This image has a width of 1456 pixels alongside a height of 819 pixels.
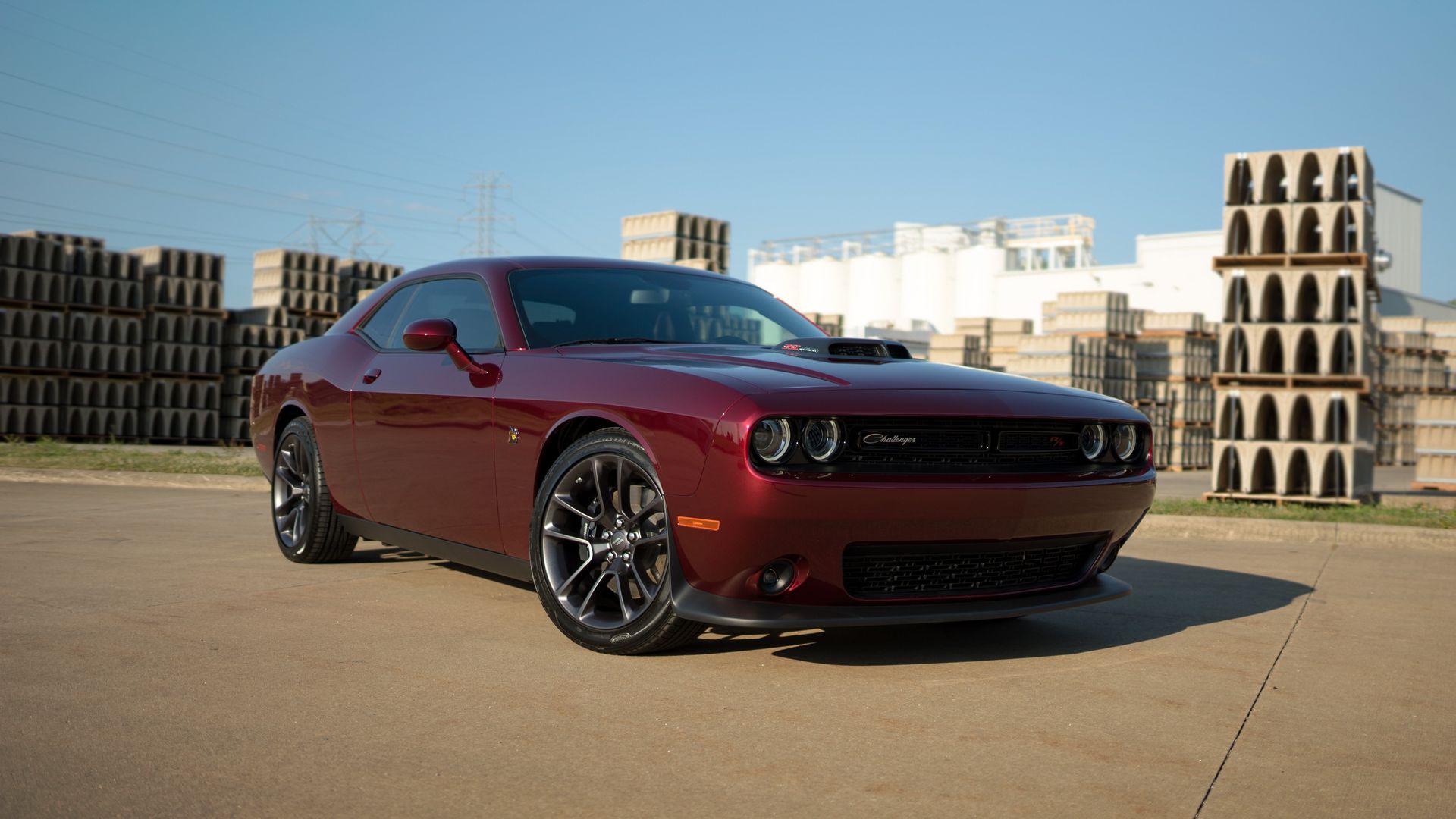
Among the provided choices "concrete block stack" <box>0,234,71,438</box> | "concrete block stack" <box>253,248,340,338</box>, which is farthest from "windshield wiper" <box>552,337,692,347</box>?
"concrete block stack" <box>253,248,340,338</box>

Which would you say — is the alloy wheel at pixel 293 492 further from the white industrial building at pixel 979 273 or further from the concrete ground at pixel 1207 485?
the white industrial building at pixel 979 273

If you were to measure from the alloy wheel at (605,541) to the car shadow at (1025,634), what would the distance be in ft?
0.93

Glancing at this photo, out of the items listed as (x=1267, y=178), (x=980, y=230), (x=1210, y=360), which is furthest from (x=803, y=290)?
(x=1267, y=178)

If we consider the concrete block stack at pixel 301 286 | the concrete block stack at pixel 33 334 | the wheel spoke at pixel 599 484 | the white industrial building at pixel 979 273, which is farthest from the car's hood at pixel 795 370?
the white industrial building at pixel 979 273

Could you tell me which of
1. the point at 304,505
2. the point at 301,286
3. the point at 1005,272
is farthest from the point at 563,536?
the point at 1005,272

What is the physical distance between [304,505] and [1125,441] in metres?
3.61

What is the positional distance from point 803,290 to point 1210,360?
A: 46326 millimetres

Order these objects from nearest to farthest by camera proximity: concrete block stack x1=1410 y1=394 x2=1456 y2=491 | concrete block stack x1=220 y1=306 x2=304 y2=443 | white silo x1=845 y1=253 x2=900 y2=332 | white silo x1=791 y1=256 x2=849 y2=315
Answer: concrete block stack x1=1410 y1=394 x2=1456 y2=491, concrete block stack x1=220 y1=306 x2=304 y2=443, white silo x1=845 y1=253 x2=900 y2=332, white silo x1=791 y1=256 x2=849 y2=315

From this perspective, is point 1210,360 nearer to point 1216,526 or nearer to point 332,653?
point 1216,526

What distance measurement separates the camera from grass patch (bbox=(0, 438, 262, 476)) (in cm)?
1134

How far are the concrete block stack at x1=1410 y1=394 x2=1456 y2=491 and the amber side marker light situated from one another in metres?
16.3

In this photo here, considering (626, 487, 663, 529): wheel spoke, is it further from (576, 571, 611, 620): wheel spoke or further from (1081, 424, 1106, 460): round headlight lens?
(1081, 424, 1106, 460): round headlight lens

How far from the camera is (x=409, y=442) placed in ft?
15.4

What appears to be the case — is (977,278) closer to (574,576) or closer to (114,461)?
(114,461)
